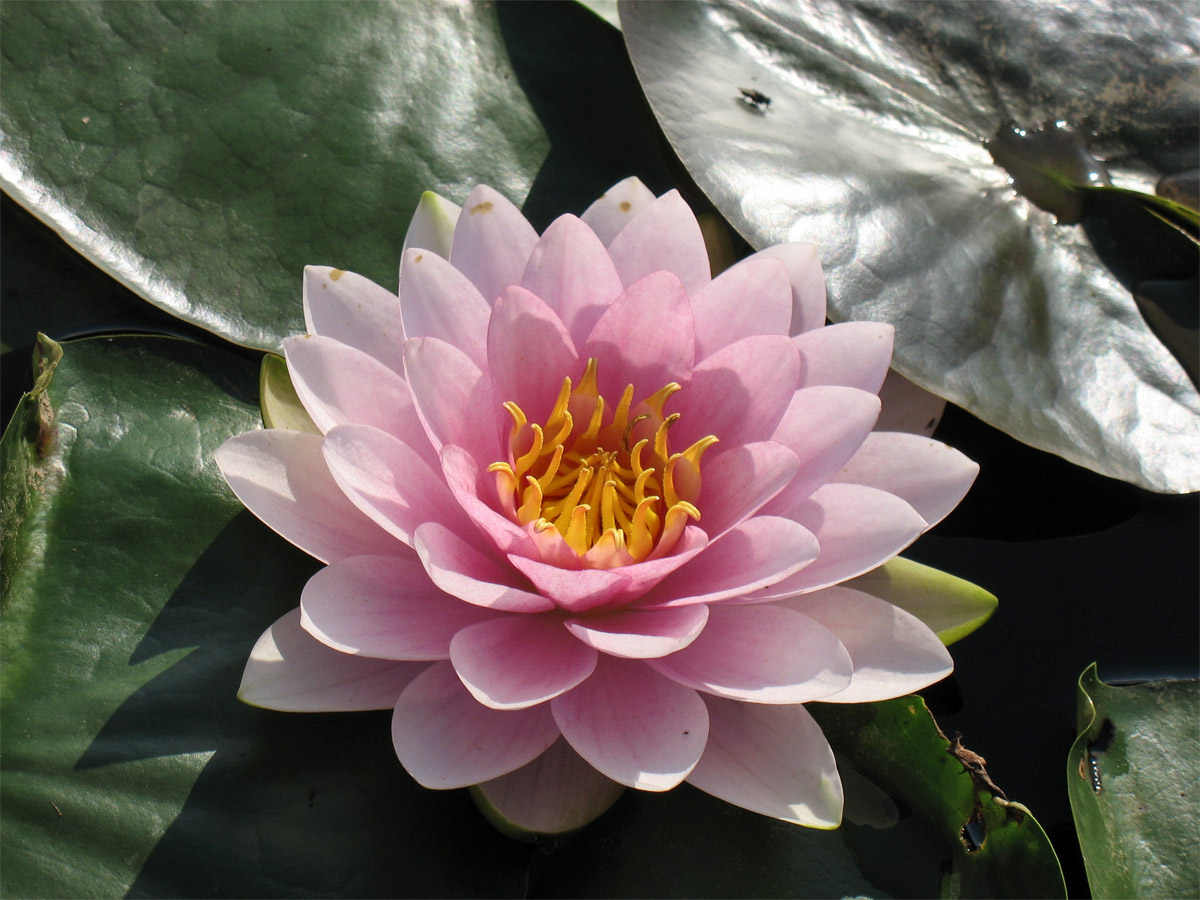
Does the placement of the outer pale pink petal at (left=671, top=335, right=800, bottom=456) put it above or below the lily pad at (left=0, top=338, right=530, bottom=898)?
above

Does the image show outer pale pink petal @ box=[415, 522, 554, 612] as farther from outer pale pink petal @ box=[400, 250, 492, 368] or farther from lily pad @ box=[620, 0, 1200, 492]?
lily pad @ box=[620, 0, 1200, 492]

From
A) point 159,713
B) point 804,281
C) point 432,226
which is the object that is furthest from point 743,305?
point 159,713

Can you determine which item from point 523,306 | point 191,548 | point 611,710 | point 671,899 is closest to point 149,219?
point 191,548

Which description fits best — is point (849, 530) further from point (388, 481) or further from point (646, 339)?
point (388, 481)

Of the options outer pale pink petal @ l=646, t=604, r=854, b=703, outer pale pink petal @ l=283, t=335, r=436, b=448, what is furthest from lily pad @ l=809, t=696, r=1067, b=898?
outer pale pink petal @ l=283, t=335, r=436, b=448

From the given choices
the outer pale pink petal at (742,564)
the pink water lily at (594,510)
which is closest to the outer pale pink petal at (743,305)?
the pink water lily at (594,510)

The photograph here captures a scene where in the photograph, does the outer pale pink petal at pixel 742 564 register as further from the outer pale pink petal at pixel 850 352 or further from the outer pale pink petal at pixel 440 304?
the outer pale pink petal at pixel 440 304
